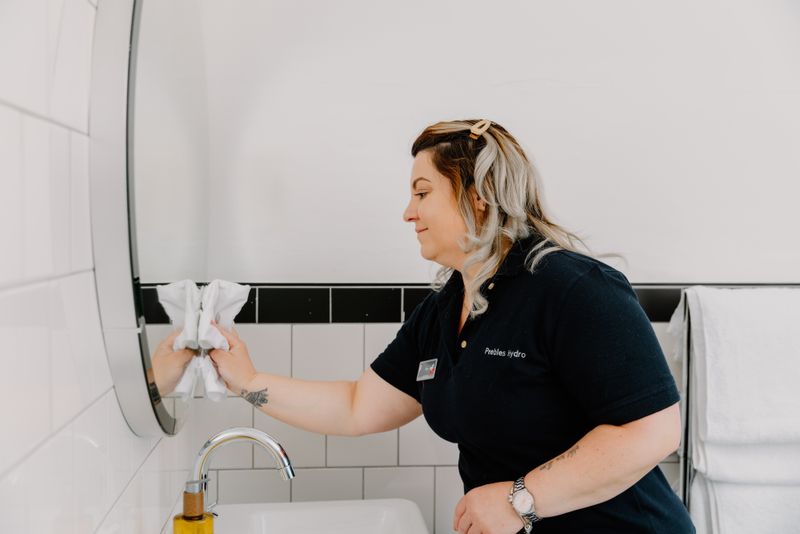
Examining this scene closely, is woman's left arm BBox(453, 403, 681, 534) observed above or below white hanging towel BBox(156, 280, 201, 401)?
below

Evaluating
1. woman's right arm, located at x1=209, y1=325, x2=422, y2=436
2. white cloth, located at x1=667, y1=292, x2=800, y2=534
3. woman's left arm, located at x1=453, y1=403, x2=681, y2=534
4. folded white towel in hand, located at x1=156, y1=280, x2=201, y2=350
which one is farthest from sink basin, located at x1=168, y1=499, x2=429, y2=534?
white cloth, located at x1=667, y1=292, x2=800, y2=534

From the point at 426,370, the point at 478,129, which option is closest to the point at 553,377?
the point at 426,370

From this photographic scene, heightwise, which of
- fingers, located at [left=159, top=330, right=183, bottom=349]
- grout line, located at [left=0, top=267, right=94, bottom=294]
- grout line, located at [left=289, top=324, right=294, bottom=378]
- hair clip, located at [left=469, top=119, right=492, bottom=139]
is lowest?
grout line, located at [left=289, top=324, right=294, bottom=378]

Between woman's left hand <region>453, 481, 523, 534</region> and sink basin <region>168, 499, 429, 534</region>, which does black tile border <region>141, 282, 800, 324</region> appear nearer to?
sink basin <region>168, 499, 429, 534</region>

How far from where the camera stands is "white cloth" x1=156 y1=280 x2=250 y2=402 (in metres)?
1.21

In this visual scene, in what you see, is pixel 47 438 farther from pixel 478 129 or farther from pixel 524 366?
pixel 478 129

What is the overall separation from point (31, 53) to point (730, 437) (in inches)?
66.3

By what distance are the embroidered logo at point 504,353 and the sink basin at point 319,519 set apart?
492mm

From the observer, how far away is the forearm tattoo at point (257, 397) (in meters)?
1.50

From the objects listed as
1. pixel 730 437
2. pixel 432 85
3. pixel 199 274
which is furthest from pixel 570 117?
pixel 199 274

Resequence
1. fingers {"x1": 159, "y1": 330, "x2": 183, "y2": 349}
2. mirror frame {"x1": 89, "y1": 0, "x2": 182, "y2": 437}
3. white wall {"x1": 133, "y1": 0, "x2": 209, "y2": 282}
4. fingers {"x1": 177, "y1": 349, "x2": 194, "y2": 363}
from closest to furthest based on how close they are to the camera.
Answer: mirror frame {"x1": 89, "y1": 0, "x2": 182, "y2": 437}, white wall {"x1": 133, "y1": 0, "x2": 209, "y2": 282}, fingers {"x1": 159, "y1": 330, "x2": 183, "y2": 349}, fingers {"x1": 177, "y1": 349, "x2": 194, "y2": 363}

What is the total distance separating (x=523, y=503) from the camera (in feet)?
3.99

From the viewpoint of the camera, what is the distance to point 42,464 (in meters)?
0.74

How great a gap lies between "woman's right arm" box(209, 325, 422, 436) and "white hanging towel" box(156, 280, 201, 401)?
231 millimetres
